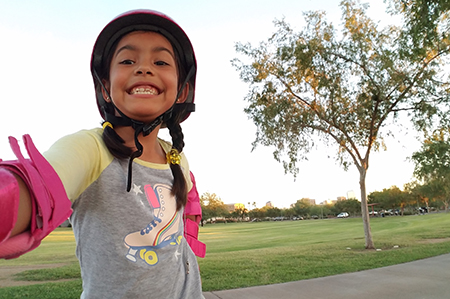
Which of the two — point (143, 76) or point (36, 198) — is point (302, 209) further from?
point (36, 198)

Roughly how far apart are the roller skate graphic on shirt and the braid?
50 millimetres

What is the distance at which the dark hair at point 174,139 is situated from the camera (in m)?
1.26

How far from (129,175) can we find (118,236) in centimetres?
23

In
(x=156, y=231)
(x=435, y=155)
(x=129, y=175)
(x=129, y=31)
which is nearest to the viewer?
(x=129, y=175)

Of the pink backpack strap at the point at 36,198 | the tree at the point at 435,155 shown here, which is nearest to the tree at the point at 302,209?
the tree at the point at 435,155

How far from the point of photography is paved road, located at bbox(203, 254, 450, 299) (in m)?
4.39

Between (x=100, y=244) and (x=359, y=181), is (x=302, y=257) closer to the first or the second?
(x=359, y=181)

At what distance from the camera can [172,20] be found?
4.99ft

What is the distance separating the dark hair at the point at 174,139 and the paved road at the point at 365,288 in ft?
11.1

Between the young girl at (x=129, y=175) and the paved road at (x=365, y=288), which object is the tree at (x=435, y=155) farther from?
the young girl at (x=129, y=175)

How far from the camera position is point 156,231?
4.31 ft

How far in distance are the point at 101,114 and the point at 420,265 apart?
7.44m

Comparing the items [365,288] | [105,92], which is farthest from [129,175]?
[365,288]

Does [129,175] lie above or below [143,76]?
below
